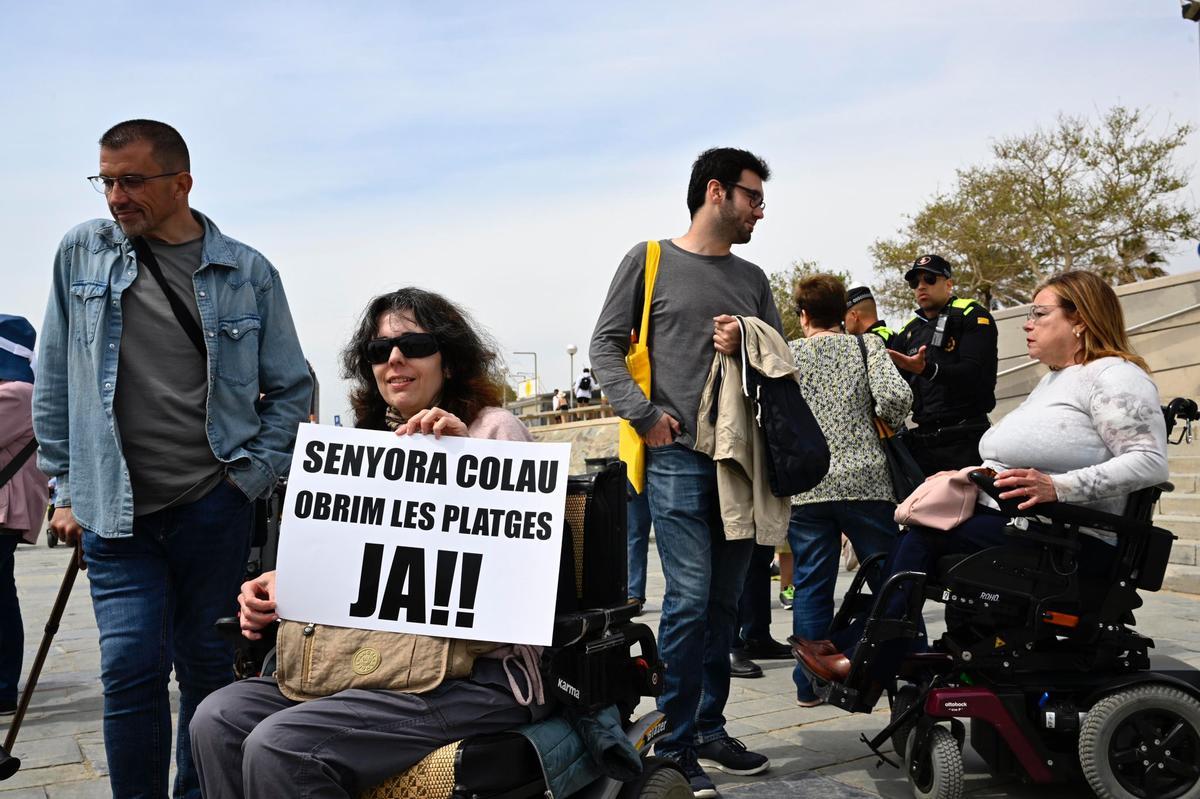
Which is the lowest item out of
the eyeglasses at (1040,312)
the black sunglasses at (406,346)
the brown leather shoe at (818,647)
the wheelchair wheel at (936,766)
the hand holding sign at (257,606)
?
the wheelchair wheel at (936,766)

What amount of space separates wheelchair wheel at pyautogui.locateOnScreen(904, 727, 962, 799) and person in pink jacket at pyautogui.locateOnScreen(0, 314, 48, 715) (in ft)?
13.0

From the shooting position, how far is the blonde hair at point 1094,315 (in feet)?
12.5

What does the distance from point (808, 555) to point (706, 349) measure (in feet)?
Answer: 4.80

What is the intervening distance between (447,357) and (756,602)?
3711mm

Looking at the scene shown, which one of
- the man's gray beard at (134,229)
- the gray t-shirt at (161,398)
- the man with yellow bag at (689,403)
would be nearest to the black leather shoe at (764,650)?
the man with yellow bag at (689,403)

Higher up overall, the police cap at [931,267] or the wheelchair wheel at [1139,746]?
the police cap at [931,267]

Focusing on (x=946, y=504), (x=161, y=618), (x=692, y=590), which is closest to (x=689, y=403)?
(x=692, y=590)

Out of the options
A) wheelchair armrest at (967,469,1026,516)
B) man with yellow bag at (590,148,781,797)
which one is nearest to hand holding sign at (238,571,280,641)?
man with yellow bag at (590,148,781,797)

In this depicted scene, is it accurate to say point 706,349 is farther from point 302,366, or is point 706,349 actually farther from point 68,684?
point 68,684

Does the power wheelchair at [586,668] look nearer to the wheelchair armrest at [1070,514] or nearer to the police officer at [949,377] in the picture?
the wheelchair armrest at [1070,514]

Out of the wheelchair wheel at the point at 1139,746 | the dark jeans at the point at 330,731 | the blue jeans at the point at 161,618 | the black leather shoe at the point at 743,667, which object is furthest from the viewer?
the black leather shoe at the point at 743,667

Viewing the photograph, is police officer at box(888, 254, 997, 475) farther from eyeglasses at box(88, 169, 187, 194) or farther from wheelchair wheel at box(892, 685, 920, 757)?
eyeglasses at box(88, 169, 187, 194)

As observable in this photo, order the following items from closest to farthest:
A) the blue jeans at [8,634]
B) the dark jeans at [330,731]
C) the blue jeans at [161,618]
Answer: the dark jeans at [330,731]
the blue jeans at [161,618]
the blue jeans at [8,634]

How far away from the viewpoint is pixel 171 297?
3.30 meters
